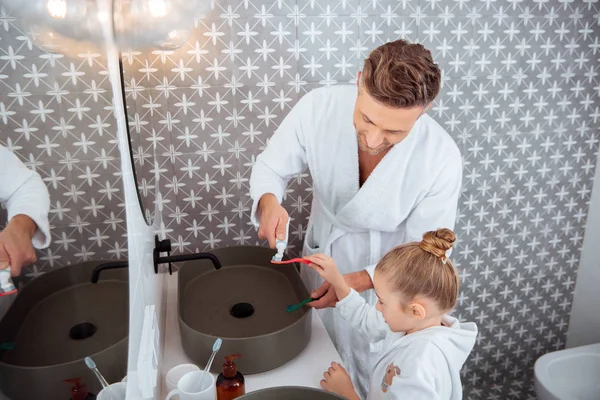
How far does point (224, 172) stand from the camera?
5.92 feet

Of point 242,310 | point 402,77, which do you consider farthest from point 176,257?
point 402,77

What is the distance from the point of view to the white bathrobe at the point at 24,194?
0.35 m

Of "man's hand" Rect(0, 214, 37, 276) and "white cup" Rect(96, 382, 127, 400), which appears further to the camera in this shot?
"white cup" Rect(96, 382, 127, 400)

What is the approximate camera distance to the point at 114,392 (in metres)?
0.65

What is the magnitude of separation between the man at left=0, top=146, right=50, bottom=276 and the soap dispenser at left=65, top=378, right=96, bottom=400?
0.54 ft

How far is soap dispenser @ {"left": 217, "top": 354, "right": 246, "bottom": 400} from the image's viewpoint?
3.62ft

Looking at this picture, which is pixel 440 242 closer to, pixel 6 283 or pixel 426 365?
pixel 426 365

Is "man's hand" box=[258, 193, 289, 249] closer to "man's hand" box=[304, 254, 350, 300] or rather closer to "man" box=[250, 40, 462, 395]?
"man" box=[250, 40, 462, 395]

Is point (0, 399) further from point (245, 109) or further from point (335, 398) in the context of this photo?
point (245, 109)

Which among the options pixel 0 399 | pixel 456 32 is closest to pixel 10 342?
pixel 0 399

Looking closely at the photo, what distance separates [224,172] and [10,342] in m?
1.43

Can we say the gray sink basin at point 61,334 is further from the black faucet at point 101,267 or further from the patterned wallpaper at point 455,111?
the patterned wallpaper at point 455,111

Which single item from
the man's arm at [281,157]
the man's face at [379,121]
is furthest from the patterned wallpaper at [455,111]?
the man's face at [379,121]

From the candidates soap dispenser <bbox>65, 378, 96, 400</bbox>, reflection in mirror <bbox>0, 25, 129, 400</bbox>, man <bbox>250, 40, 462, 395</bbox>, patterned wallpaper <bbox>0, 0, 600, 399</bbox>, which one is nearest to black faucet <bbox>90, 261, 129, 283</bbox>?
reflection in mirror <bbox>0, 25, 129, 400</bbox>
